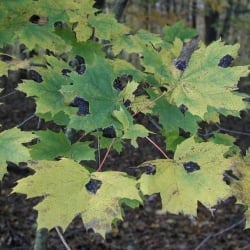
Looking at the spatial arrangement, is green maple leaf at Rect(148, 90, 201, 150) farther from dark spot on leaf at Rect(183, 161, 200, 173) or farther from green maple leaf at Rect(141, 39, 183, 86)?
dark spot on leaf at Rect(183, 161, 200, 173)

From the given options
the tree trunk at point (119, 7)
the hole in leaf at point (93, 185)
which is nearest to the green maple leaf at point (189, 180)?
the hole in leaf at point (93, 185)

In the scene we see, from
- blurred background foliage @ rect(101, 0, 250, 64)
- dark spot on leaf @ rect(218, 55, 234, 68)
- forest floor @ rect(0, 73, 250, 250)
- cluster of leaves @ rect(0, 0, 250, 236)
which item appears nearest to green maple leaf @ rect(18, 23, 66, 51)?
cluster of leaves @ rect(0, 0, 250, 236)

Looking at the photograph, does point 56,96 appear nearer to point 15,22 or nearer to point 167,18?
point 15,22

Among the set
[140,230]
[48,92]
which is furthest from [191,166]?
[140,230]

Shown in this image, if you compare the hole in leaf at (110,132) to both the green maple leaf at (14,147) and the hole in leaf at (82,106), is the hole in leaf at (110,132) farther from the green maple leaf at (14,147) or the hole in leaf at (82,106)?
→ the green maple leaf at (14,147)

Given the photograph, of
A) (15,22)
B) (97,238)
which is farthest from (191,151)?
(97,238)

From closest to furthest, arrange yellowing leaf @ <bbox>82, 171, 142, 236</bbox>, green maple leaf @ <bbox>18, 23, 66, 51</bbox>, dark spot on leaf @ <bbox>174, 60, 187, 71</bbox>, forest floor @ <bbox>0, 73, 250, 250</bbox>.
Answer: yellowing leaf @ <bbox>82, 171, 142, 236</bbox> < dark spot on leaf @ <bbox>174, 60, 187, 71</bbox> < green maple leaf @ <bbox>18, 23, 66, 51</bbox> < forest floor @ <bbox>0, 73, 250, 250</bbox>
